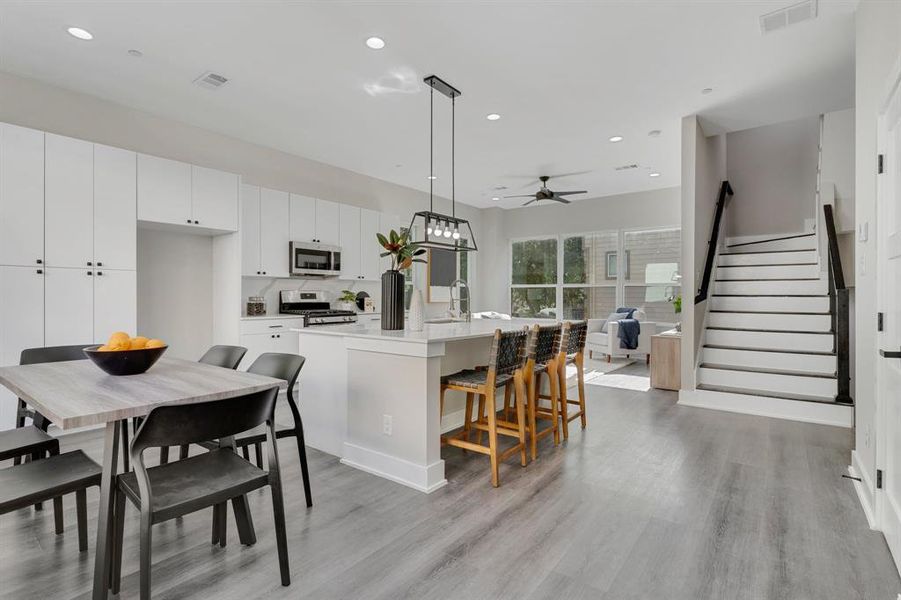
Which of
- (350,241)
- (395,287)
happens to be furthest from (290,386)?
(350,241)

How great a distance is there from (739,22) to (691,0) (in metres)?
0.52

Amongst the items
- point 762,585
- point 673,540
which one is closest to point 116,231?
point 673,540

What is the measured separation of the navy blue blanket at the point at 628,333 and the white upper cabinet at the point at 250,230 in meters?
5.39

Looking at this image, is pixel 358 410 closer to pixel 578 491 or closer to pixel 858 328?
pixel 578 491

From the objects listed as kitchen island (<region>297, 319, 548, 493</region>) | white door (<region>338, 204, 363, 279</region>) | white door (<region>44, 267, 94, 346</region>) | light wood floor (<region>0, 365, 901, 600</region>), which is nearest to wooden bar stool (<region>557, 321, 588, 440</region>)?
light wood floor (<region>0, 365, 901, 600</region>)

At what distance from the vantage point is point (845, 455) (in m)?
3.22

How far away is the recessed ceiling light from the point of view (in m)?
3.09

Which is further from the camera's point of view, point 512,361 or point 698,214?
point 698,214

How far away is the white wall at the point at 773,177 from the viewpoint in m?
6.80

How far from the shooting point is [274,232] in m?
5.37

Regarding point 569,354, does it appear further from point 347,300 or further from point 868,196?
point 347,300

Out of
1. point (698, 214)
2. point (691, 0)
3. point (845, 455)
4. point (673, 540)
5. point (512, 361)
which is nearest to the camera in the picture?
point (673, 540)

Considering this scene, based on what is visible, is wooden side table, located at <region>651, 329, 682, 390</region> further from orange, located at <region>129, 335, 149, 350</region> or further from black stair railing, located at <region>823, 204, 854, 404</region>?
orange, located at <region>129, 335, 149, 350</region>

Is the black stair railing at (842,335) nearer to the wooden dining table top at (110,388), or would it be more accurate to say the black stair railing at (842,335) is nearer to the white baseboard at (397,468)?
the white baseboard at (397,468)
